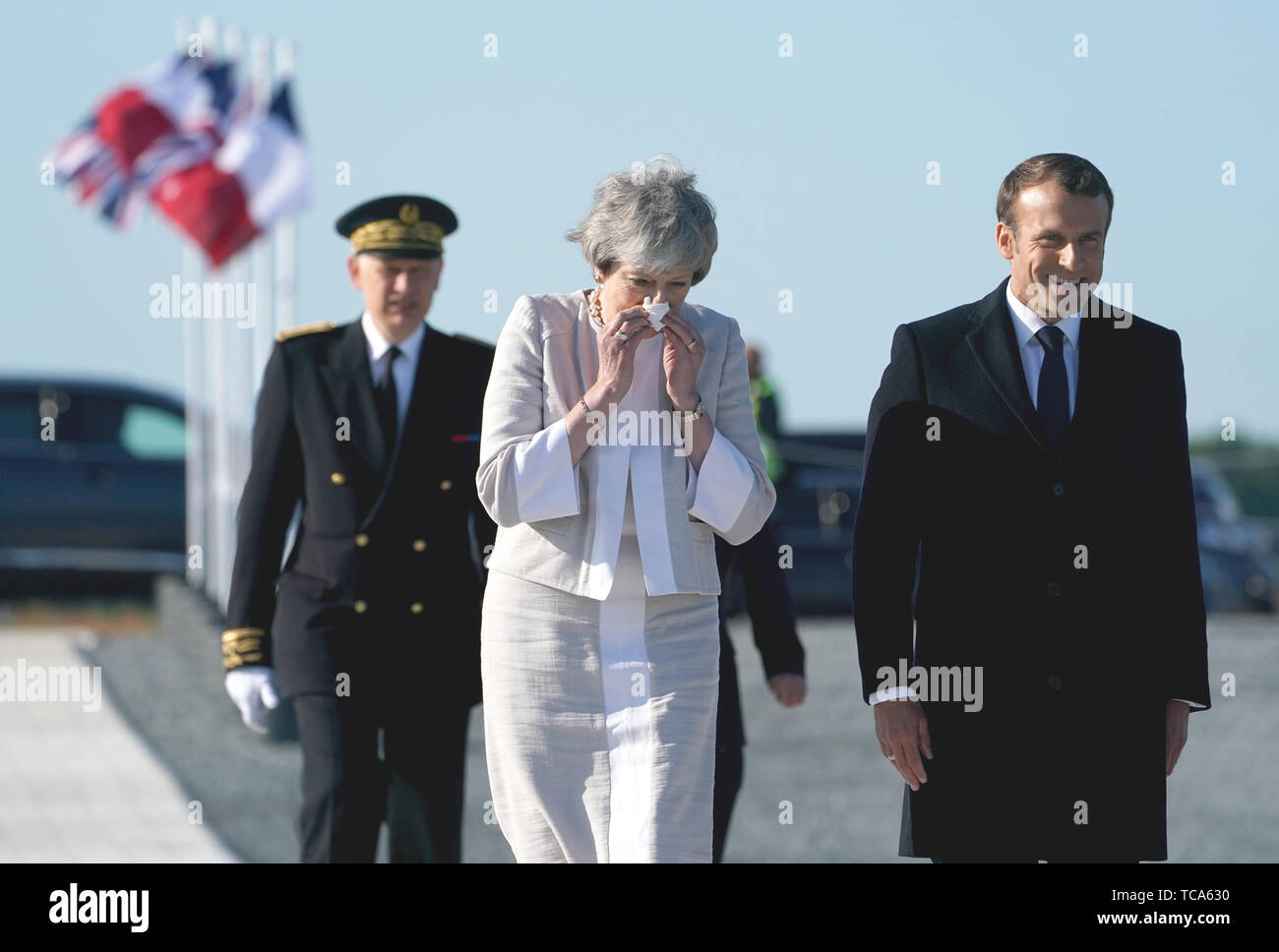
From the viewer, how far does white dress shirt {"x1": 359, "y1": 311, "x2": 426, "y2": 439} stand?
19.2ft

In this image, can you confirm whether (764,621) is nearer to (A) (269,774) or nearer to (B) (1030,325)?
(B) (1030,325)

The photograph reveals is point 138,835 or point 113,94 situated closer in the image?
point 138,835

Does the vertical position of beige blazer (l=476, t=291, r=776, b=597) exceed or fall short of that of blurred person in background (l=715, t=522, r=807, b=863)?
it exceeds it

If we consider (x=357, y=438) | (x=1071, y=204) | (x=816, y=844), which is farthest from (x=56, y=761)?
(x=1071, y=204)

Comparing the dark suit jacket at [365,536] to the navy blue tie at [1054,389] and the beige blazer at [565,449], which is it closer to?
the beige blazer at [565,449]

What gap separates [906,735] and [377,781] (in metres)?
1.67

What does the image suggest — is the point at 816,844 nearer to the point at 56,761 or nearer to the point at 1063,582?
the point at 56,761

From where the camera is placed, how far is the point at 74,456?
50.9ft

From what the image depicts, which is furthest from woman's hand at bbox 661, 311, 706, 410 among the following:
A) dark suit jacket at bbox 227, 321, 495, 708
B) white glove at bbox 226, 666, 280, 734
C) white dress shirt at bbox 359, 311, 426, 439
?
white glove at bbox 226, 666, 280, 734

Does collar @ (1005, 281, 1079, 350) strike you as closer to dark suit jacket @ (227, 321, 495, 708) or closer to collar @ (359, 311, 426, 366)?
dark suit jacket @ (227, 321, 495, 708)

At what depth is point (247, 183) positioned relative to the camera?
14.6 m

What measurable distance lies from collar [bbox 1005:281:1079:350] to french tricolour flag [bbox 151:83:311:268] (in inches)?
418

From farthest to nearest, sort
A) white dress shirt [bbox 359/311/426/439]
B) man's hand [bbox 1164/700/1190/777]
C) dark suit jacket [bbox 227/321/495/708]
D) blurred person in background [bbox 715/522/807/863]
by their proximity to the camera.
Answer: white dress shirt [bbox 359/311/426/439] → dark suit jacket [bbox 227/321/495/708] → blurred person in background [bbox 715/522/807/863] → man's hand [bbox 1164/700/1190/777]
